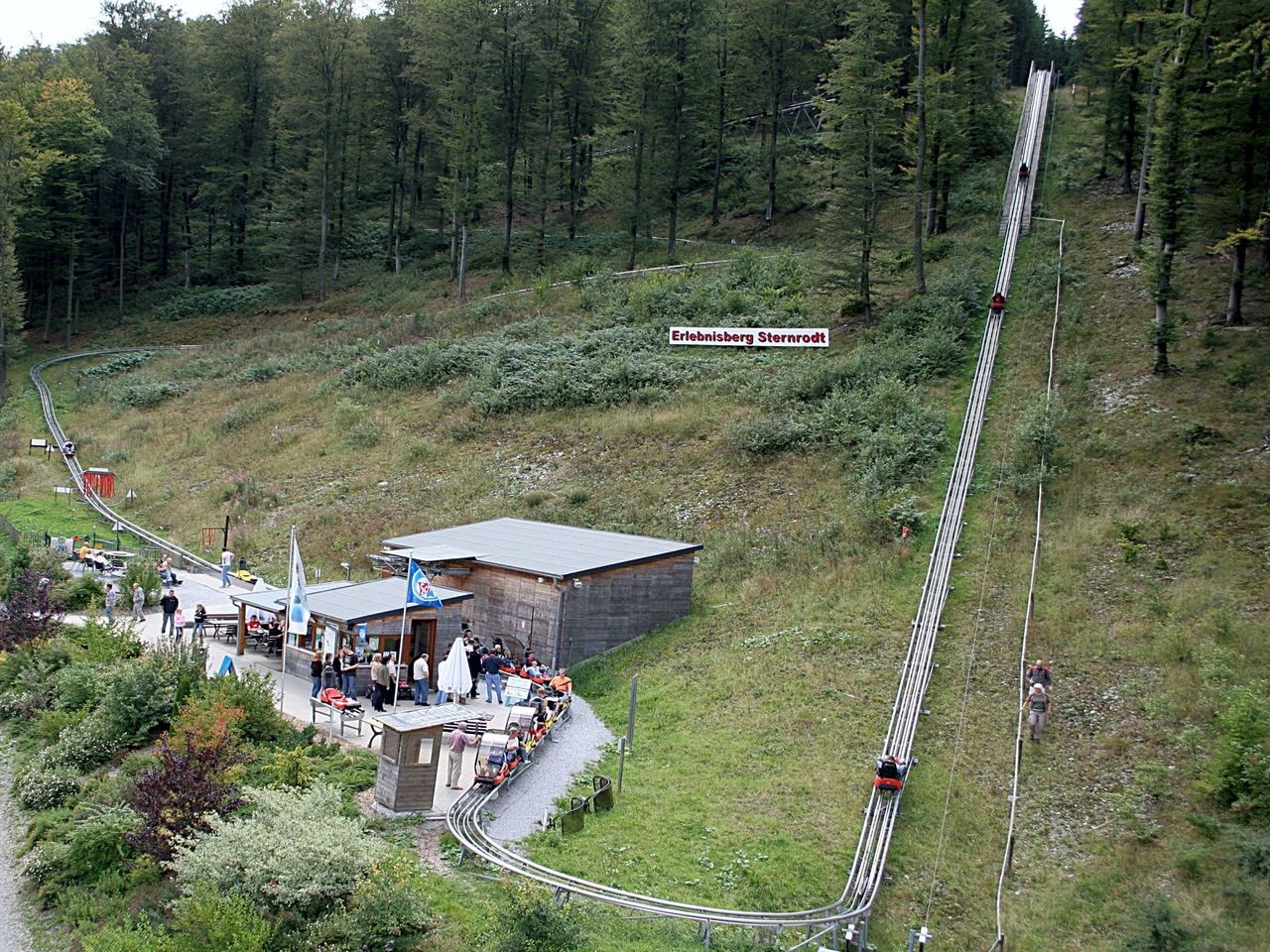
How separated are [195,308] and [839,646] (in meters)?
56.8

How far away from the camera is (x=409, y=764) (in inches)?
636

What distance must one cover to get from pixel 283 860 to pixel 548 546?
558 inches

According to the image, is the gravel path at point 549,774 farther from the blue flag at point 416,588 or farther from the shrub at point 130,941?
the shrub at point 130,941

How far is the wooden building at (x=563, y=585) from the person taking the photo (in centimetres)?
2436

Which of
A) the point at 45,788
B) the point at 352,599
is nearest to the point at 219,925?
the point at 45,788

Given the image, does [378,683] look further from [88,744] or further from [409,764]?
[88,744]

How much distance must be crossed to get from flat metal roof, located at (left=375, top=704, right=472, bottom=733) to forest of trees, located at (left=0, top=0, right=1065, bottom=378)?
121 feet

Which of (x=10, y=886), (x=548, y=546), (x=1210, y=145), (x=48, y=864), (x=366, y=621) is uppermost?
(x=1210, y=145)

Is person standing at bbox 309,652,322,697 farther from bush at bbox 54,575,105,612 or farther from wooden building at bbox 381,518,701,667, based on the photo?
bush at bbox 54,575,105,612

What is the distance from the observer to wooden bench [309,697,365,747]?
19.7 m

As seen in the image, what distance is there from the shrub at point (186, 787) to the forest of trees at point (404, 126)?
38638mm

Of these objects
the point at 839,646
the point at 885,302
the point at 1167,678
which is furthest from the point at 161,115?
the point at 1167,678

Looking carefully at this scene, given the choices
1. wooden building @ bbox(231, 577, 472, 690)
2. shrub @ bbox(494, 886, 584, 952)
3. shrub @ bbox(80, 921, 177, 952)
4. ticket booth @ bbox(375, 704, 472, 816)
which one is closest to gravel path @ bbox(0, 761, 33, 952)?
shrub @ bbox(80, 921, 177, 952)

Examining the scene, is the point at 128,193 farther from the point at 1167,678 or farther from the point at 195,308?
the point at 1167,678
